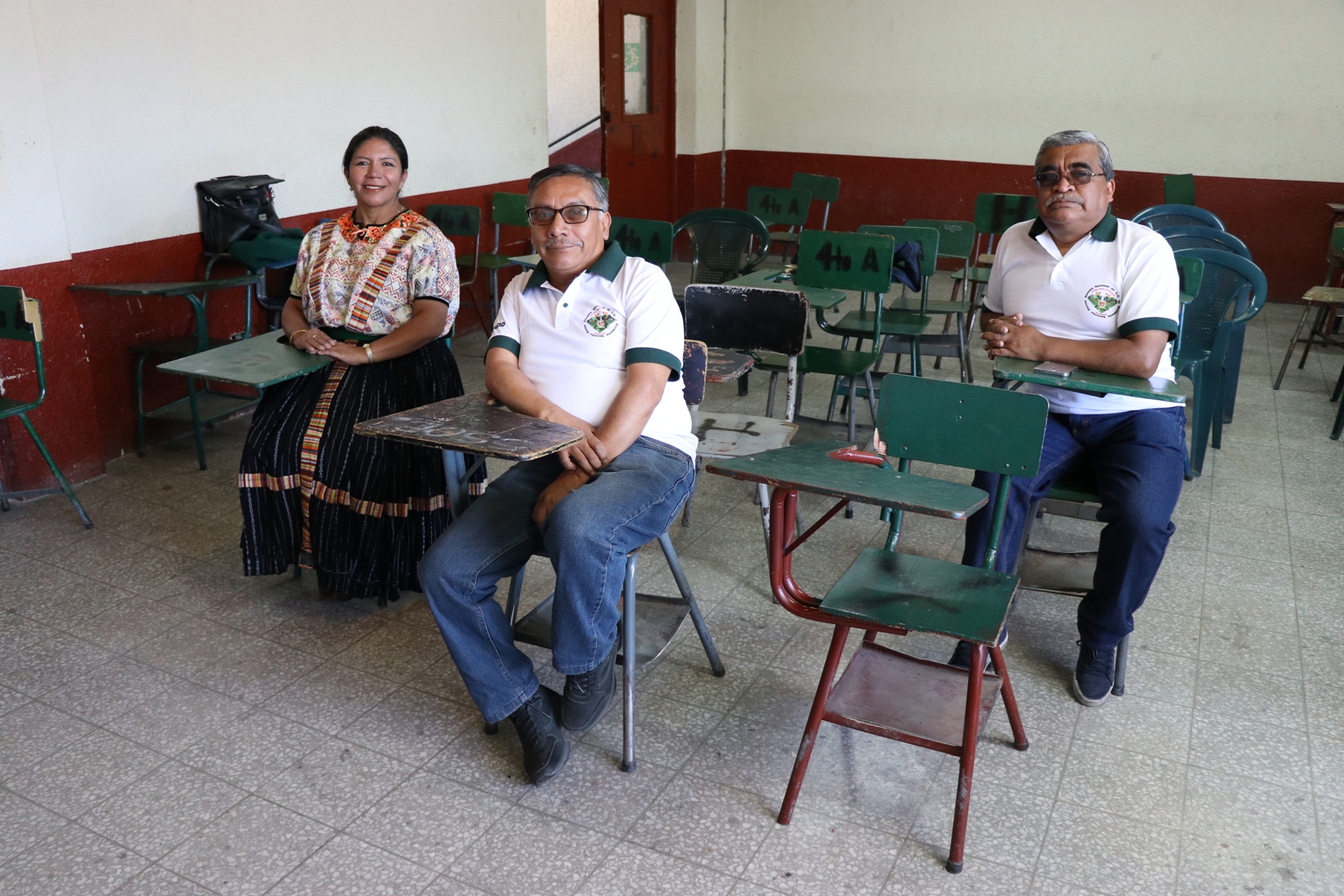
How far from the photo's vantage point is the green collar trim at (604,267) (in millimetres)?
2311

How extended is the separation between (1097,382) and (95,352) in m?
3.60

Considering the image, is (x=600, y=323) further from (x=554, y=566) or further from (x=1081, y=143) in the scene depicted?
(x=1081, y=143)

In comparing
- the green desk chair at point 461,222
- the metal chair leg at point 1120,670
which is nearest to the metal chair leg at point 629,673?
the metal chair leg at point 1120,670

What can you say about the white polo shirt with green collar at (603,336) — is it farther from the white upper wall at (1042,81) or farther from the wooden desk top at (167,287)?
the white upper wall at (1042,81)

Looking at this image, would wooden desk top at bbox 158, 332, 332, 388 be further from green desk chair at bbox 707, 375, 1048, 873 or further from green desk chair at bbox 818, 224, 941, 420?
green desk chair at bbox 818, 224, 941, 420

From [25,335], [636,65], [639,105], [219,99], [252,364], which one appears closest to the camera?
[252,364]

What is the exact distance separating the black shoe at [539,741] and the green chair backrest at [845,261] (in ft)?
8.13

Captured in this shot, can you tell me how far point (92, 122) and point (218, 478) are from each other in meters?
1.39

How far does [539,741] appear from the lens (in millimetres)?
2193

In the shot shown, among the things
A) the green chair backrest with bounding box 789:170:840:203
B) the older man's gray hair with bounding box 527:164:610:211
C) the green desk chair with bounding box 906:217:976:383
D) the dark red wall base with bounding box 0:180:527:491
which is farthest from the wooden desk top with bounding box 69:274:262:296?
the green chair backrest with bounding box 789:170:840:203

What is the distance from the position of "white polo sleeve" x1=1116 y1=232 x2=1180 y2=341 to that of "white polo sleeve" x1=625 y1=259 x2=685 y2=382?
1143mm

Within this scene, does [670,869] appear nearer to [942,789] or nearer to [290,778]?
[942,789]

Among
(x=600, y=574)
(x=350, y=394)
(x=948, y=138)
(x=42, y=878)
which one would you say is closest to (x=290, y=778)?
(x=42, y=878)

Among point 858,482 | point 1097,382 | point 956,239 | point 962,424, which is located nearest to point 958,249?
point 956,239
